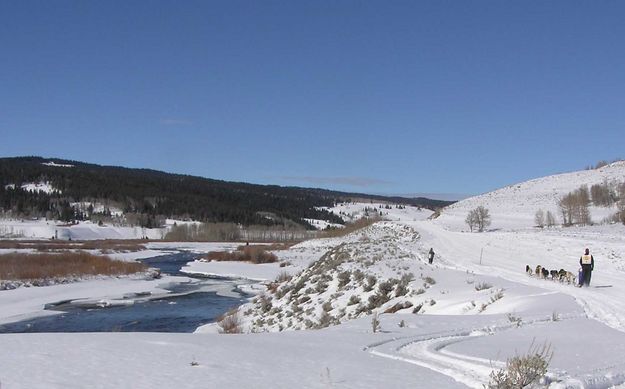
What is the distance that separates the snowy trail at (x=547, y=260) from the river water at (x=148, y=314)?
12.3 metres

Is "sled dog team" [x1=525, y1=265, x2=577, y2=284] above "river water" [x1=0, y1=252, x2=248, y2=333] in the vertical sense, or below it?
above

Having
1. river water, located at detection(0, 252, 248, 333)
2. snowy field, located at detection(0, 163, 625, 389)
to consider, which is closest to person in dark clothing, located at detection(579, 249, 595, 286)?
snowy field, located at detection(0, 163, 625, 389)

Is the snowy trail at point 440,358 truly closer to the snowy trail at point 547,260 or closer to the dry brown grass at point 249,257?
the snowy trail at point 547,260

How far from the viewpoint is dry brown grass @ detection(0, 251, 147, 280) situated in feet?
126

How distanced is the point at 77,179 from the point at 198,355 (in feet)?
682

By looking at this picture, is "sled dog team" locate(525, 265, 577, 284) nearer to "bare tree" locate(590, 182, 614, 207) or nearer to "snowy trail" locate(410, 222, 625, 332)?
"snowy trail" locate(410, 222, 625, 332)

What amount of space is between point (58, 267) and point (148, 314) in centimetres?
1836

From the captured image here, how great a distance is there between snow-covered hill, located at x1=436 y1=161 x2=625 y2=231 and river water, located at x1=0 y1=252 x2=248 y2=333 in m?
44.8

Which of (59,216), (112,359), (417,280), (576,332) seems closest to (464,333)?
(576,332)

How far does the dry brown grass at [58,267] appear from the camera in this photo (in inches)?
1512

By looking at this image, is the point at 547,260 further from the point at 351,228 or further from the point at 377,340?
the point at 351,228

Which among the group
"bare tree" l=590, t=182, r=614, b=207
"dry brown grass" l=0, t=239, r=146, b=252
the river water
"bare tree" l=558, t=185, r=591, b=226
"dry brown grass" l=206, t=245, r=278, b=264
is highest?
"bare tree" l=590, t=182, r=614, b=207

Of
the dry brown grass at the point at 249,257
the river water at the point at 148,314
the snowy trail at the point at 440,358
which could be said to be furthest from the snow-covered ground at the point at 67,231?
the snowy trail at the point at 440,358

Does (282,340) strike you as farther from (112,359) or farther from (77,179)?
(77,179)
